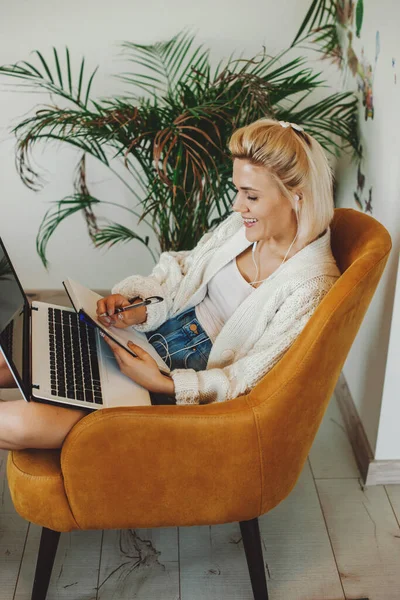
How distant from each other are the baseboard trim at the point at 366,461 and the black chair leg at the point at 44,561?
3.19ft

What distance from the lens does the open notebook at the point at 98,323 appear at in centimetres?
144

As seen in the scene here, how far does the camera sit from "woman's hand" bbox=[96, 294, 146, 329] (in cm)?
160

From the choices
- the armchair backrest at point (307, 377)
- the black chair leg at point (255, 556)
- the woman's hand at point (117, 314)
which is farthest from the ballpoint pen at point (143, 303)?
the black chair leg at point (255, 556)

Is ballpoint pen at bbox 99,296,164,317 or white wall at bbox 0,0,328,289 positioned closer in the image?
ballpoint pen at bbox 99,296,164,317

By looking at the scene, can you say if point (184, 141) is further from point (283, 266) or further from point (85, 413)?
point (85, 413)

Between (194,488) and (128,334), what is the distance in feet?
1.64

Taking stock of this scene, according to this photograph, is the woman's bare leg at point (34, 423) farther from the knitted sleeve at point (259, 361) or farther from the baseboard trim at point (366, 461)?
the baseboard trim at point (366, 461)

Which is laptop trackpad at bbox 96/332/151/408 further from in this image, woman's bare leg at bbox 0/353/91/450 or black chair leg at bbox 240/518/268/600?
black chair leg at bbox 240/518/268/600

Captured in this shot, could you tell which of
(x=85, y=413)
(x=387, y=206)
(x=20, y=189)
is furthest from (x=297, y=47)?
(x=85, y=413)

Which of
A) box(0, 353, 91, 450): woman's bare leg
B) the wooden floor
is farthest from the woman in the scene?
the wooden floor

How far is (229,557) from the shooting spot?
66.4 inches

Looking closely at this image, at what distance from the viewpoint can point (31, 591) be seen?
1.57m

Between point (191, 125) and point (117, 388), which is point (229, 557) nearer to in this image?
point (117, 388)

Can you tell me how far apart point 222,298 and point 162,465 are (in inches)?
22.6
